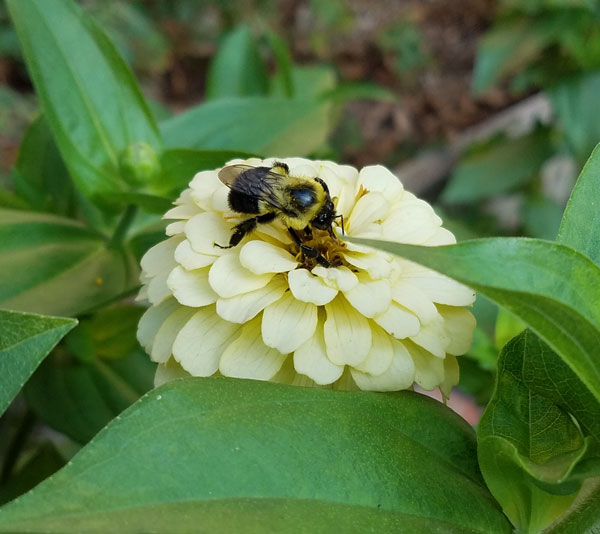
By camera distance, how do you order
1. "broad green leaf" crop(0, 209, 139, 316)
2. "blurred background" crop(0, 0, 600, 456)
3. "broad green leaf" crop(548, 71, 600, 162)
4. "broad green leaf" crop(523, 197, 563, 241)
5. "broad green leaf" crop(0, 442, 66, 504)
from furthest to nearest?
"broad green leaf" crop(523, 197, 563, 241)
"broad green leaf" crop(548, 71, 600, 162)
"blurred background" crop(0, 0, 600, 456)
"broad green leaf" crop(0, 442, 66, 504)
"broad green leaf" crop(0, 209, 139, 316)

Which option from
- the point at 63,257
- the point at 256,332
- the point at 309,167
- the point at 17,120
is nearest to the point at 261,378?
the point at 256,332

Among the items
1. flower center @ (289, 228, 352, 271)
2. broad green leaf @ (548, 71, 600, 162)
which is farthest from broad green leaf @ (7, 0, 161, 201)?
broad green leaf @ (548, 71, 600, 162)

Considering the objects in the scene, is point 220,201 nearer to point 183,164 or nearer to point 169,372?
point 169,372

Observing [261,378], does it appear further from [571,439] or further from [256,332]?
[571,439]

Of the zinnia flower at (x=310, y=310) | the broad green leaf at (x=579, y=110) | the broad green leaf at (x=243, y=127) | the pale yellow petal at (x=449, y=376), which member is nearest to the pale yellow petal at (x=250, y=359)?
the zinnia flower at (x=310, y=310)

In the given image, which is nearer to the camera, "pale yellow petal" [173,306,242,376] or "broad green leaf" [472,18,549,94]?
"pale yellow petal" [173,306,242,376]

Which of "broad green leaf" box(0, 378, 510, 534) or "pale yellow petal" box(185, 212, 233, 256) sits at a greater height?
"pale yellow petal" box(185, 212, 233, 256)

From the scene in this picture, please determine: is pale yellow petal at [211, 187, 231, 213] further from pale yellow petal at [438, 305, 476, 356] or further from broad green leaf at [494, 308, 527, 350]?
broad green leaf at [494, 308, 527, 350]
